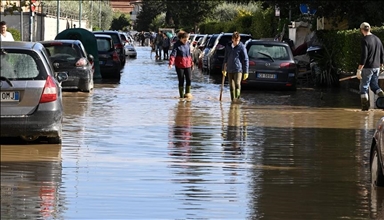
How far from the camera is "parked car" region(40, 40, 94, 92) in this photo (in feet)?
88.0

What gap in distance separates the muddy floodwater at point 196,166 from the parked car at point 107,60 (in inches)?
501

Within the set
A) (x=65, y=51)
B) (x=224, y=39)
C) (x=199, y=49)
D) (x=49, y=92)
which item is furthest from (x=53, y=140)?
(x=199, y=49)

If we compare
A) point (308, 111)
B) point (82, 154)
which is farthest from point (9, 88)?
point (308, 111)

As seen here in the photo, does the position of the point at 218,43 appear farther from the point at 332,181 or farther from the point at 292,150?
the point at 332,181

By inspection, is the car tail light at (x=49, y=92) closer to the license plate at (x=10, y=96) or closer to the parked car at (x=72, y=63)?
the license plate at (x=10, y=96)

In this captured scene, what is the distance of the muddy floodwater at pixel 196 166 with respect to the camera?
9.88 meters

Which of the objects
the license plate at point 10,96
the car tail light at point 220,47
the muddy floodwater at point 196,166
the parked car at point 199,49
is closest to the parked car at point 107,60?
the car tail light at point 220,47

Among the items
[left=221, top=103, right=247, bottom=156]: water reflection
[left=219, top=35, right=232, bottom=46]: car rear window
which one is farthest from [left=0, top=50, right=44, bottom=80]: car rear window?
[left=219, top=35, right=232, bottom=46]: car rear window

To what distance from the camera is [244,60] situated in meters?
25.0

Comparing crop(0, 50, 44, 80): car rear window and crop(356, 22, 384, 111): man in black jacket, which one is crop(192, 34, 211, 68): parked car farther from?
crop(0, 50, 44, 80): car rear window

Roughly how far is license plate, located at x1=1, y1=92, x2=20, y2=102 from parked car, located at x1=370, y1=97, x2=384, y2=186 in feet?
14.3

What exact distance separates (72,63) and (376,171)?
16284 millimetres

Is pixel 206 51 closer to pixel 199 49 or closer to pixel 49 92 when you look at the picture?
pixel 199 49

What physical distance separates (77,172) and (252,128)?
21.7 feet
